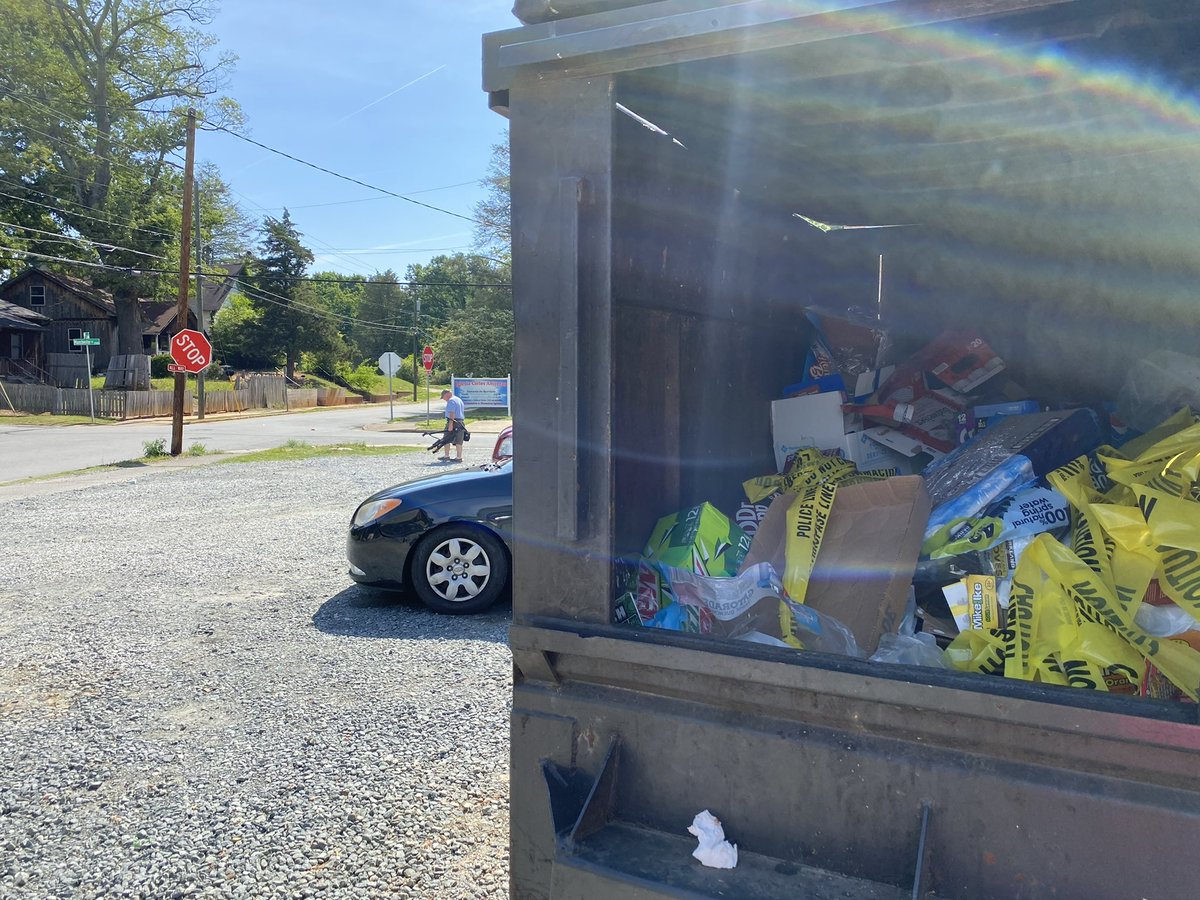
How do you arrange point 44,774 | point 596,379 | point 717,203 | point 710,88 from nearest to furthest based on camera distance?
point 596,379 < point 710,88 < point 717,203 < point 44,774

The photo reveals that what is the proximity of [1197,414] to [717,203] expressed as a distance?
1.63 metres

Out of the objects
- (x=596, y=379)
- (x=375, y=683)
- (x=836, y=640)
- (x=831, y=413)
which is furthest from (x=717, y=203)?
(x=375, y=683)

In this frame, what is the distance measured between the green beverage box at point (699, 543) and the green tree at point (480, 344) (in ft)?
138

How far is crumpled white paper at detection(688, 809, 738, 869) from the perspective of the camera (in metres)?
1.68

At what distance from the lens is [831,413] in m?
3.16

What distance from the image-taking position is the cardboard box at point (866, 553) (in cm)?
215

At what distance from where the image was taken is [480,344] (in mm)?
44062

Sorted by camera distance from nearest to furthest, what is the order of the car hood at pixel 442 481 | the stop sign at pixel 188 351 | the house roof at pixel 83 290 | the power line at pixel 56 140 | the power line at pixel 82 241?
1. the car hood at pixel 442 481
2. the stop sign at pixel 188 351
3. the power line at pixel 82 241
4. the power line at pixel 56 140
5. the house roof at pixel 83 290

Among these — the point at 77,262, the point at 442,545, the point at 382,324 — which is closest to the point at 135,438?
the point at 77,262

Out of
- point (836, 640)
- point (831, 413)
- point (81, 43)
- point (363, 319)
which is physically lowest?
point (836, 640)

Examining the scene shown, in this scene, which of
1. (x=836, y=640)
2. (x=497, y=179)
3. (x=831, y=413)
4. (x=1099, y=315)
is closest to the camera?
(x=836, y=640)

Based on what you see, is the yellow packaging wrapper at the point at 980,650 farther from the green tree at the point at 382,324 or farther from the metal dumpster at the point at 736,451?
the green tree at the point at 382,324

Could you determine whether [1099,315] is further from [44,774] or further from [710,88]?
[44,774]

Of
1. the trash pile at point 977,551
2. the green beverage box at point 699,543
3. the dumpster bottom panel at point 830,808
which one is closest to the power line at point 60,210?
the trash pile at point 977,551
